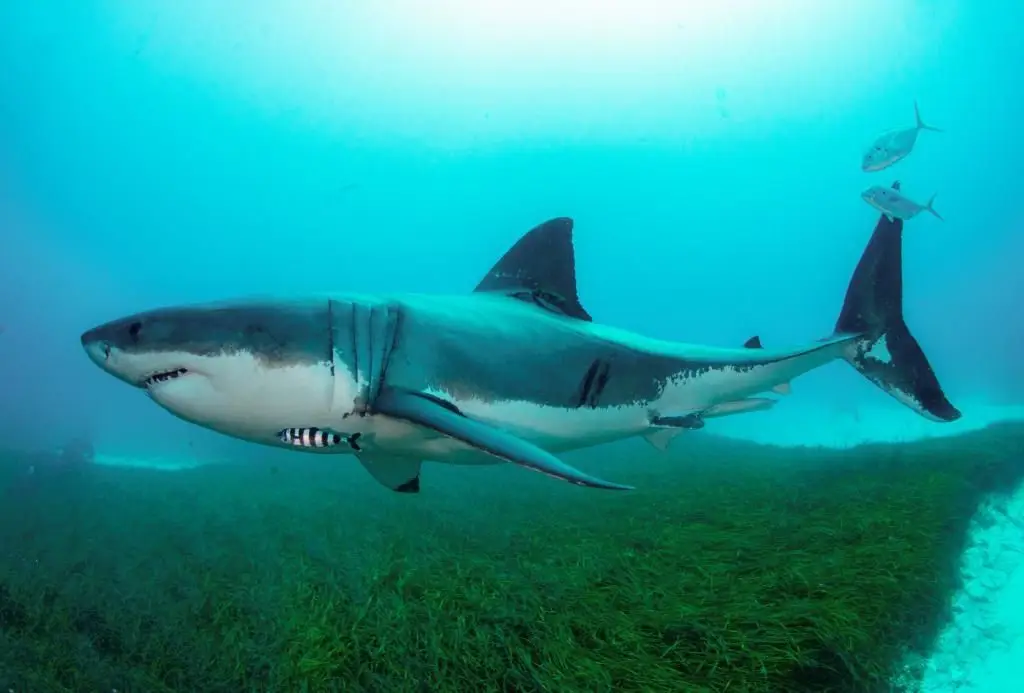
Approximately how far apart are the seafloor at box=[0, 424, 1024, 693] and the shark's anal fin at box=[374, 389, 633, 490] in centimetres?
161

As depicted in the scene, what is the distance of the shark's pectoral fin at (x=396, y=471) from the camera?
4.54 metres

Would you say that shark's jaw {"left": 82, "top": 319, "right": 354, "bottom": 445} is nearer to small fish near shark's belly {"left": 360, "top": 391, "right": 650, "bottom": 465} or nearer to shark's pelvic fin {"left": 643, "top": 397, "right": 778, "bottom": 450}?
small fish near shark's belly {"left": 360, "top": 391, "right": 650, "bottom": 465}

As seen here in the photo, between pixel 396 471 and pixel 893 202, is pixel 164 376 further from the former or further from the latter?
pixel 893 202

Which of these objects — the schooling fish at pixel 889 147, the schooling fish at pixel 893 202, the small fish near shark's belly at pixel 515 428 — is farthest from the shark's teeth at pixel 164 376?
the schooling fish at pixel 889 147

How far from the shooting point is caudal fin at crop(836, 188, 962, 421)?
6.22m

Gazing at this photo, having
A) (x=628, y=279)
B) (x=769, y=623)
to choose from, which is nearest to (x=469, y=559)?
(x=769, y=623)

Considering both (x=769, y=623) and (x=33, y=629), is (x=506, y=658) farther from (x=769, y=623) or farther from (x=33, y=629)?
(x=33, y=629)

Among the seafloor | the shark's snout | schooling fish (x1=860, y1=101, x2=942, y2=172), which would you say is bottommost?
the seafloor

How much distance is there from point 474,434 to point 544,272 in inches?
108

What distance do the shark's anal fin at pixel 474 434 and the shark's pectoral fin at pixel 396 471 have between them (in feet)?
3.77

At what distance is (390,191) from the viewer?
4651 inches

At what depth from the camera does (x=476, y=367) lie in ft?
13.0

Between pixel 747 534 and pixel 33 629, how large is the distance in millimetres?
6925

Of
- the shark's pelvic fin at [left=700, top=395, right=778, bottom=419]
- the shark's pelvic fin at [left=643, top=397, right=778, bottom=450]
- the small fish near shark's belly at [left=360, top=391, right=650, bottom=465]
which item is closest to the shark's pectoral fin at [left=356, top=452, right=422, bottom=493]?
the small fish near shark's belly at [left=360, top=391, right=650, bottom=465]
